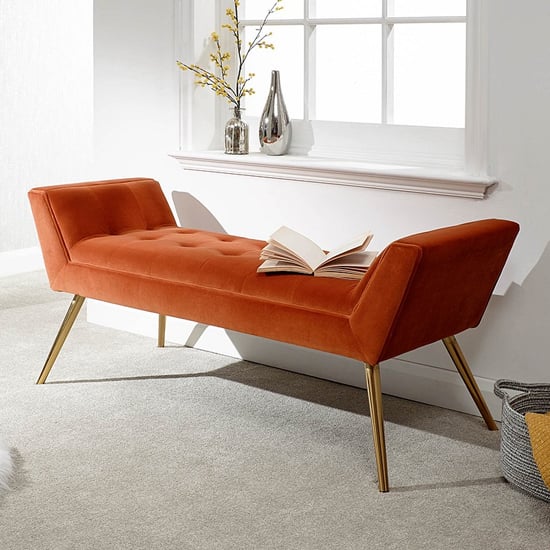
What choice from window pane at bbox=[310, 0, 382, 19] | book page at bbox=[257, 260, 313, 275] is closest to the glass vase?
window pane at bbox=[310, 0, 382, 19]

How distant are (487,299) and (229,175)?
1.29 meters

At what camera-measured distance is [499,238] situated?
2.68 metres

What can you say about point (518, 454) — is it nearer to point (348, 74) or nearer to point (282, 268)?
point (282, 268)

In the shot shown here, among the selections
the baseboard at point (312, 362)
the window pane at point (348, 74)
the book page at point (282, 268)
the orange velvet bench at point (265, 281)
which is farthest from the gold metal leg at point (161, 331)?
the book page at point (282, 268)

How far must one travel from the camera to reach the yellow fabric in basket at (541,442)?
2.32 m

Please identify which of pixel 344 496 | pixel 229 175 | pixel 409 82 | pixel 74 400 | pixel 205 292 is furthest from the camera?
pixel 229 175

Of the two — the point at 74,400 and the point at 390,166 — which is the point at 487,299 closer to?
the point at 390,166

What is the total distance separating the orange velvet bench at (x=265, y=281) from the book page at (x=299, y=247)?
0.08 m

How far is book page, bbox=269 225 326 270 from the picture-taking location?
2.79 m

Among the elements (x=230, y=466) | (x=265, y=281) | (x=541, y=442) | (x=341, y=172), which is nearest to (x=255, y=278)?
(x=265, y=281)

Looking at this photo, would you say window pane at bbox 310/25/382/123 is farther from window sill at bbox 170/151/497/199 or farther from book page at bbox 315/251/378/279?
book page at bbox 315/251/378/279

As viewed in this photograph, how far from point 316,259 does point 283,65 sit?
4.19 ft

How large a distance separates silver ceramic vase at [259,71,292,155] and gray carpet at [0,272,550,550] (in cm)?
87

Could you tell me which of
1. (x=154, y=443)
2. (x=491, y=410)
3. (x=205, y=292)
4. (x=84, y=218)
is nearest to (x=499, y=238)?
(x=491, y=410)
